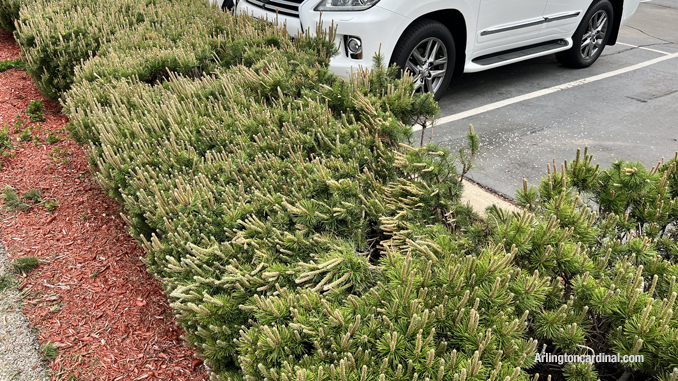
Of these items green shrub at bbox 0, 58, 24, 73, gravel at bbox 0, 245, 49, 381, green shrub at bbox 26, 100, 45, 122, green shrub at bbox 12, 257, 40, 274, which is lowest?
gravel at bbox 0, 245, 49, 381

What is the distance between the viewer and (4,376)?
264cm

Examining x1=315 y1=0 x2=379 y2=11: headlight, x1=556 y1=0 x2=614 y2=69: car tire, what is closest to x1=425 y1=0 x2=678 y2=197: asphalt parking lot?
x1=556 y1=0 x2=614 y2=69: car tire

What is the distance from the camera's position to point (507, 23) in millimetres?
5789

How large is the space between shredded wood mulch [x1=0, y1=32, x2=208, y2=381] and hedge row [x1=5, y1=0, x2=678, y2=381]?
59 centimetres

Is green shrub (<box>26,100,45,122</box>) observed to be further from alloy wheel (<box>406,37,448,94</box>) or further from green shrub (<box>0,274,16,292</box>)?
alloy wheel (<box>406,37,448,94</box>)

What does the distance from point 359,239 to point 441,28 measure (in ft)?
12.2

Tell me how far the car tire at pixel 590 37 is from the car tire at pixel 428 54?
2467mm

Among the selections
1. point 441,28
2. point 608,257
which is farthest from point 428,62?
point 608,257

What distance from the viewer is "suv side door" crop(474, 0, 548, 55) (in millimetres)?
5547

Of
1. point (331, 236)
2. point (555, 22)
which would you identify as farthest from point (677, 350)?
point (555, 22)

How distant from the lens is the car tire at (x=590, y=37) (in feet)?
22.2

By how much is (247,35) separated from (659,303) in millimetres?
3786

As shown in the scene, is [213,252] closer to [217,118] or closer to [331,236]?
[331,236]

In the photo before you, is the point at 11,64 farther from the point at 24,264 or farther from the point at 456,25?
the point at 456,25
